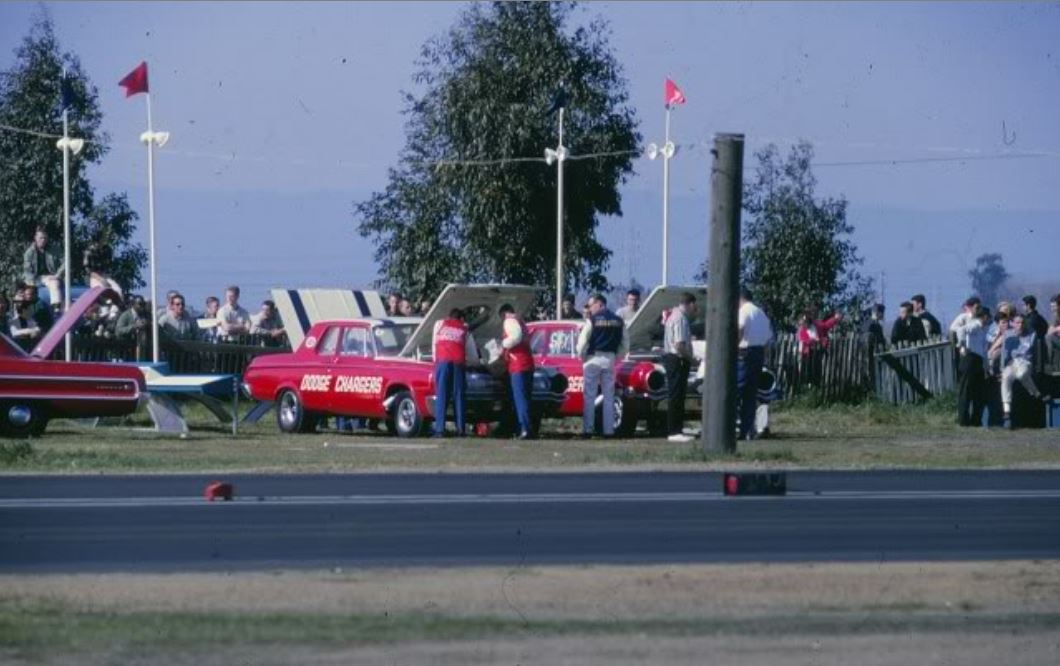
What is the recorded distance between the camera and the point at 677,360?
2620cm

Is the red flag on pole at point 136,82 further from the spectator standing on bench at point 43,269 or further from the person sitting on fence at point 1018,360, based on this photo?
the person sitting on fence at point 1018,360

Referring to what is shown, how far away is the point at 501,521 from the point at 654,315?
15707 millimetres

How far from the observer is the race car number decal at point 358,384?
1092 inches

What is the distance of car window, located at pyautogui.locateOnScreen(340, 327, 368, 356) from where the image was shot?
28406 millimetres

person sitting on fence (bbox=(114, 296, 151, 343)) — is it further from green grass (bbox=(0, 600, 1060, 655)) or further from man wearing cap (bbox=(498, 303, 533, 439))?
green grass (bbox=(0, 600, 1060, 655))

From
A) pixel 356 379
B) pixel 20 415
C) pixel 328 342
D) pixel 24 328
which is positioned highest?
pixel 24 328

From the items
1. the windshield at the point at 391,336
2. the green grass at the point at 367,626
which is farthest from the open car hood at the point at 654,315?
the green grass at the point at 367,626

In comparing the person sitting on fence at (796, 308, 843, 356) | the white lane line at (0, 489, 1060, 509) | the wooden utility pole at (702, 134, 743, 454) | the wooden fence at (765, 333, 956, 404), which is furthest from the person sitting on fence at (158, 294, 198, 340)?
the white lane line at (0, 489, 1060, 509)

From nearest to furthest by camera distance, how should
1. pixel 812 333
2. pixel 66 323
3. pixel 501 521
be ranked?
Answer: pixel 501 521, pixel 66 323, pixel 812 333

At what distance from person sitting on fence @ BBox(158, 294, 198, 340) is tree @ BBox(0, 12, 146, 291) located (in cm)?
771

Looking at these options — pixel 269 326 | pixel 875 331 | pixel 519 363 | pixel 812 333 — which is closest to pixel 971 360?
pixel 519 363

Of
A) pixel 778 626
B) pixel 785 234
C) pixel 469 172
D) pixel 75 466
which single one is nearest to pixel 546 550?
pixel 778 626

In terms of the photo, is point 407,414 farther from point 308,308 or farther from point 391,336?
point 308,308

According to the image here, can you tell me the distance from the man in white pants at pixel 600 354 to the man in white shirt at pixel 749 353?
2.15 meters
